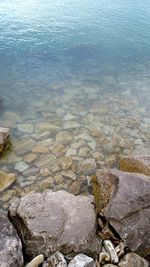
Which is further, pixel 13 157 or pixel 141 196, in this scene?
pixel 13 157

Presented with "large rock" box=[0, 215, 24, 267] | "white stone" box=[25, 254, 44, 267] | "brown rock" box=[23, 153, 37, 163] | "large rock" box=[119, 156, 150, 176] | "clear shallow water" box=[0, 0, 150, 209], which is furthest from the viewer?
"clear shallow water" box=[0, 0, 150, 209]

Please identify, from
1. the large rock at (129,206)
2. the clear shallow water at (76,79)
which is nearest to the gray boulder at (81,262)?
the large rock at (129,206)

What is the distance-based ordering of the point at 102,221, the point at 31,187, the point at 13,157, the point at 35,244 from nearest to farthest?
the point at 35,244, the point at 102,221, the point at 31,187, the point at 13,157

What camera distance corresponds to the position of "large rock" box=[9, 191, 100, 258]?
5.55 m

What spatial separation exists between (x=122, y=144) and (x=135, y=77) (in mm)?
6310

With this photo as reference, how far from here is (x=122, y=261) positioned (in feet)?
18.2

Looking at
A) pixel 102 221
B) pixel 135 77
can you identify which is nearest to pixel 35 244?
pixel 102 221

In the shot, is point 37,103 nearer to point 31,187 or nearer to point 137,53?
point 31,187

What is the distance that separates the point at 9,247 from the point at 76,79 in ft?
34.4

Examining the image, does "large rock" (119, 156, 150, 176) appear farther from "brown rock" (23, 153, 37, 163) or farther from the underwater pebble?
"brown rock" (23, 153, 37, 163)

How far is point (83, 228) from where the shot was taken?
5.83 m

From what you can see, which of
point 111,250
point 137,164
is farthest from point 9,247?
point 137,164

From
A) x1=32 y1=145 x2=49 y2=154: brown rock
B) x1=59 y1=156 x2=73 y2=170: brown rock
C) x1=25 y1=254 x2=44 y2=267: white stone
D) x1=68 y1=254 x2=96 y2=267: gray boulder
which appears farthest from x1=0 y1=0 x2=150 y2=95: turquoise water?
x1=68 y1=254 x2=96 y2=267: gray boulder

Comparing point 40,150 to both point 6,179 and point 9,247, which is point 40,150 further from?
point 9,247
